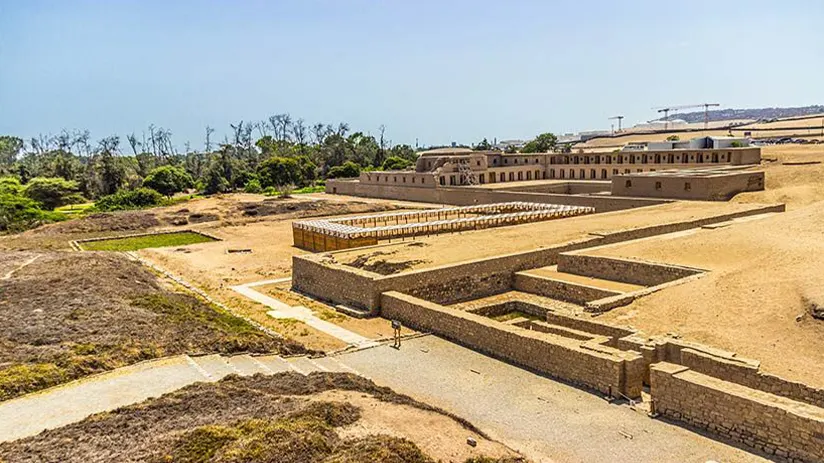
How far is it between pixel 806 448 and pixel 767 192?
2720cm

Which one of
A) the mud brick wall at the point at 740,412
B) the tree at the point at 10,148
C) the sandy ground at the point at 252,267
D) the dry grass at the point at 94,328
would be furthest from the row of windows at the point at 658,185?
the tree at the point at 10,148

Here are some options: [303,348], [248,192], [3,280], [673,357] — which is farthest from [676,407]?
[248,192]

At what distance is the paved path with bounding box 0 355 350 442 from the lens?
9.84 m

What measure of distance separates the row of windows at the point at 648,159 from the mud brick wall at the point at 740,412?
35.0 metres

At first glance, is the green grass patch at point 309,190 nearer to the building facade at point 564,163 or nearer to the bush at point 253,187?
the bush at point 253,187

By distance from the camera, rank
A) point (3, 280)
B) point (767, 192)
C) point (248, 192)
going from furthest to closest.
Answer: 1. point (248, 192)
2. point (767, 192)
3. point (3, 280)

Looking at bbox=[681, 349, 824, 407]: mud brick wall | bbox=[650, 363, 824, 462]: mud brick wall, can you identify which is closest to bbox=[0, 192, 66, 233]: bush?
bbox=[681, 349, 824, 407]: mud brick wall

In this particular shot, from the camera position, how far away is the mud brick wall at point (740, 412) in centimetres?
889

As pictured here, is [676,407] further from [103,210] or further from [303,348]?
[103,210]

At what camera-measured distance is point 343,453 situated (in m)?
7.94

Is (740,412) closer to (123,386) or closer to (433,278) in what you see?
(433,278)

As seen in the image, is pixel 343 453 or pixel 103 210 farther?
pixel 103 210

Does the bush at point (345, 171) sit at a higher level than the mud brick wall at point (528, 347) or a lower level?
higher

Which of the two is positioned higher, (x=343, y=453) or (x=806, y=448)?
(x=343, y=453)
